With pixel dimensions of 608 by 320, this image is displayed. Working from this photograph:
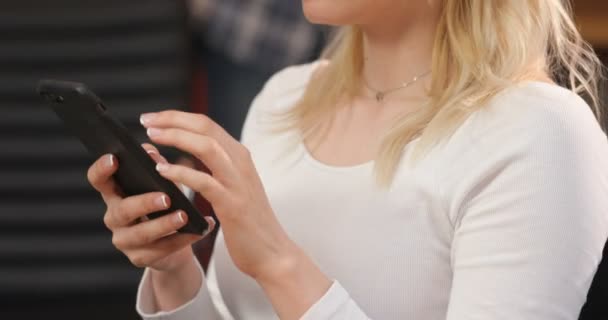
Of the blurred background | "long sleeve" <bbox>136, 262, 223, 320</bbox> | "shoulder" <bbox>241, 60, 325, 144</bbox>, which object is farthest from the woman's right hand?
the blurred background

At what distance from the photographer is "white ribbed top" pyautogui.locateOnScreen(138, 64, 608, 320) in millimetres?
1415

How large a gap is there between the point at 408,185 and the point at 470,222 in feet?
0.33

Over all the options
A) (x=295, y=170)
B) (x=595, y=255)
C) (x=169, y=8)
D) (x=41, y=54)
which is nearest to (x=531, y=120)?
Answer: (x=595, y=255)

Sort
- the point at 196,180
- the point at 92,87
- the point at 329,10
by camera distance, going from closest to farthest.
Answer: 1. the point at 196,180
2. the point at 329,10
3. the point at 92,87

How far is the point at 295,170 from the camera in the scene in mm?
1672

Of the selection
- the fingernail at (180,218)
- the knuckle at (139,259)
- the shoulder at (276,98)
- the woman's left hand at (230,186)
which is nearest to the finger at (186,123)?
the woman's left hand at (230,186)

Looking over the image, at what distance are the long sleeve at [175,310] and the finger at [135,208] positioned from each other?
0.19 metres

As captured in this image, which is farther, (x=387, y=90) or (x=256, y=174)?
(x=387, y=90)

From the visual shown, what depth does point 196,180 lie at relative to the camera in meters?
1.34

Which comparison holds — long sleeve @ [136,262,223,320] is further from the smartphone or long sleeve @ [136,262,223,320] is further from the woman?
the smartphone

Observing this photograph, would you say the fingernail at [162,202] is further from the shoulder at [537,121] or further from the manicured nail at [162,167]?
the shoulder at [537,121]

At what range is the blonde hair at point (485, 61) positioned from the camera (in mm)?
1540

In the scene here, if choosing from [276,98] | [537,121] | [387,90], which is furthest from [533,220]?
[276,98]

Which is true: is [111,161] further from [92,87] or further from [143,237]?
[92,87]
